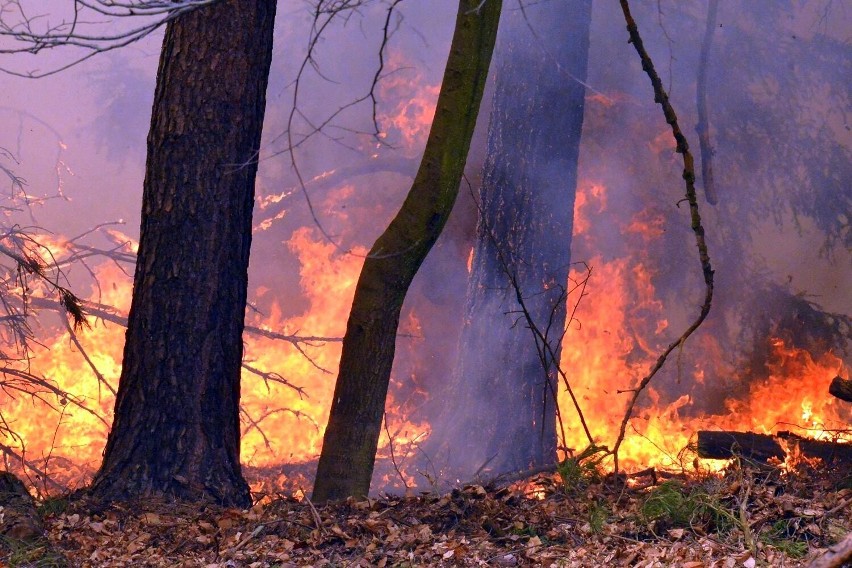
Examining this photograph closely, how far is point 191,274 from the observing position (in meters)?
4.10

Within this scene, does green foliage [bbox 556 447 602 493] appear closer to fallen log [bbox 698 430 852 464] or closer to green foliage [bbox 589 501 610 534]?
green foliage [bbox 589 501 610 534]

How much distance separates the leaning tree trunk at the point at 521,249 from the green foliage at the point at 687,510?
3.31 meters

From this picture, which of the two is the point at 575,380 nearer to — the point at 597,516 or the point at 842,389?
the point at 842,389

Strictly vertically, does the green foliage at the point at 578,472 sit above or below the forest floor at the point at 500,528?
above

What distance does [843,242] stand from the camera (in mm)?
8930

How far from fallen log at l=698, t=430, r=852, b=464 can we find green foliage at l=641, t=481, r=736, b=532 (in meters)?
1.40

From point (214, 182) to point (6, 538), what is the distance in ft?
6.44

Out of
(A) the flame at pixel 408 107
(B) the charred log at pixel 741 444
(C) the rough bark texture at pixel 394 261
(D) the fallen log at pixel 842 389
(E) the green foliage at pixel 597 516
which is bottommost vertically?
(E) the green foliage at pixel 597 516

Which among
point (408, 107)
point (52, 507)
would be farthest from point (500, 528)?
point (408, 107)

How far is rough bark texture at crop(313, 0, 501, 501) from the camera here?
400 cm

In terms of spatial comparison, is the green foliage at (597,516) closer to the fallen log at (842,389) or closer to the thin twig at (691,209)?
the thin twig at (691,209)

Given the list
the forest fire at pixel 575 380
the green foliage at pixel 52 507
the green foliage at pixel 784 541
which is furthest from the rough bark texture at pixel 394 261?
the forest fire at pixel 575 380

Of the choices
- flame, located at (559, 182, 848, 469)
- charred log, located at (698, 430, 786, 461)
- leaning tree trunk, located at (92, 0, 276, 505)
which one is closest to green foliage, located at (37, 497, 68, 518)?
leaning tree trunk, located at (92, 0, 276, 505)

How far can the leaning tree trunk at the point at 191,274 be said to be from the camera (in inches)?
159
